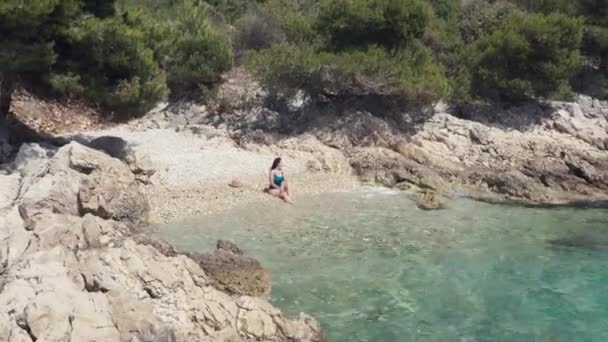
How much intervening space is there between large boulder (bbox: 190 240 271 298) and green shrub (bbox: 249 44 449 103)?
10.3 meters

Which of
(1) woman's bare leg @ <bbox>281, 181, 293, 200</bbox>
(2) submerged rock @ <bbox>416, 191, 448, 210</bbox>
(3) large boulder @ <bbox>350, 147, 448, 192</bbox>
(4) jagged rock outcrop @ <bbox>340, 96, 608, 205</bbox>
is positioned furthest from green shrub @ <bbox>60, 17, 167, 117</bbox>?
(2) submerged rock @ <bbox>416, 191, 448, 210</bbox>

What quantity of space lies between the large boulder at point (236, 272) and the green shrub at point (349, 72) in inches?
404

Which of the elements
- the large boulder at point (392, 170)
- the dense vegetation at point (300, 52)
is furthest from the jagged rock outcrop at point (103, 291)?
the large boulder at point (392, 170)

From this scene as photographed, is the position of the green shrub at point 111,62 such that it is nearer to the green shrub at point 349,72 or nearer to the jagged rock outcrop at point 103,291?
the jagged rock outcrop at point 103,291

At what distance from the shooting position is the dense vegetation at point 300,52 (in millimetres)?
13828

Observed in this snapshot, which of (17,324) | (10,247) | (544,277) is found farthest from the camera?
(544,277)

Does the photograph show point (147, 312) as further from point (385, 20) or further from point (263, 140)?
point (385, 20)

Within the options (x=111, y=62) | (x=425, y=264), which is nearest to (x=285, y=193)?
(x=425, y=264)

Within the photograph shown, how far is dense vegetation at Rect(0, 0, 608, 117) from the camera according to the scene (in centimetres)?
1383

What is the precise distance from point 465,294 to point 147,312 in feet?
19.5

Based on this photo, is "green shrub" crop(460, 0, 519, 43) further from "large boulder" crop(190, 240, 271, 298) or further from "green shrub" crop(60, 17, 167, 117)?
"large boulder" crop(190, 240, 271, 298)

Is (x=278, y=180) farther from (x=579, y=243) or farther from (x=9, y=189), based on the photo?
(x=579, y=243)

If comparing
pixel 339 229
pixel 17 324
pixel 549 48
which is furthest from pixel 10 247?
pixel 549 48

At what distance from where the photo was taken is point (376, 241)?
43.3 ft
